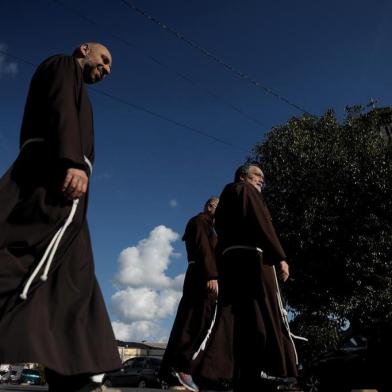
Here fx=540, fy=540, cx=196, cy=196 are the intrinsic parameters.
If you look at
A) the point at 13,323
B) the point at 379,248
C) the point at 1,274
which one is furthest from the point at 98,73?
the point at 379,248

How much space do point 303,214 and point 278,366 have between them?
604 inches

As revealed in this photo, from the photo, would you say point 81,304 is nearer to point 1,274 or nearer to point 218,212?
point 1,274

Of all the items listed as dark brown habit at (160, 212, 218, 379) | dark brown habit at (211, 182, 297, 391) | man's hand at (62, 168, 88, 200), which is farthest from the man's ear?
dark brown habit at (160, 212, 218, 379)

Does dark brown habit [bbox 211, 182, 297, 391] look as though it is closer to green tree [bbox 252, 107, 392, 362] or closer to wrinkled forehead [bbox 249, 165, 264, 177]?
wrinkled forehead [bbox 249, 165, 264, 177]

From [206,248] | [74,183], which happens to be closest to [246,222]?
[206,248]

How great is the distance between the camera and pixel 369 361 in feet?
33.2

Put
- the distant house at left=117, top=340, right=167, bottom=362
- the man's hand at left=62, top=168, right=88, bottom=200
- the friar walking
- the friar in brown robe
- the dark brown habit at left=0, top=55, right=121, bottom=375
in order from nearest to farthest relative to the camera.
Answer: the dark brown habit at left=0, top=55, right=121, bottom=375 → the man's hand at left=62, top=168, right=88, bottom=200 → the friar walking → the friar in brown robe → the distant house at left=117, top=340, right=167, bottom=362

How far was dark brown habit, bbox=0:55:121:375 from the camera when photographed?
211 centimetres

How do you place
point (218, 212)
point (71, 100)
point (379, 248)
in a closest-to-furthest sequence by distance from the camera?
point (71, 100) < point (218, 212) < point (379, 248)

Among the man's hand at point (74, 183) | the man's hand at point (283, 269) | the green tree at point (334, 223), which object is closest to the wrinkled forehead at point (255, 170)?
the man's hand at point (283, 269)

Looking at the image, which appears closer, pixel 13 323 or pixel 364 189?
pixel 13 323

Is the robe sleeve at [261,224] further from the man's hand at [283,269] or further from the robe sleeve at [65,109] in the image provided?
the robe sleeve at [65,109]

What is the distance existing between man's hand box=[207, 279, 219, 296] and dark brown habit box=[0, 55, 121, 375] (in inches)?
109

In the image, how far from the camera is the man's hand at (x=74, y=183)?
7.75 ft
